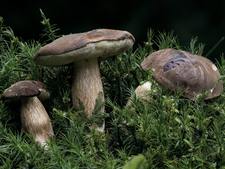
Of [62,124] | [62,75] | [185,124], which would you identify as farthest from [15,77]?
[185,124]

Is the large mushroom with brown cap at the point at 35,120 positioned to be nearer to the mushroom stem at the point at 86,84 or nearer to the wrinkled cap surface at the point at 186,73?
the mushroom stem at the point at 86,84

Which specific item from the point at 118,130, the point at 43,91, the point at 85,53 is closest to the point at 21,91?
the point at 43,91

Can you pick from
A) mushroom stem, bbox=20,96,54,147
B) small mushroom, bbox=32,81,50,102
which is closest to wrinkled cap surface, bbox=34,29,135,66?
small mushroom, bbox=32,81,50,102

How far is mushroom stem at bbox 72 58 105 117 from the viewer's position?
4.94 ft

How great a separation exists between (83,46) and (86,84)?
1.18 ft

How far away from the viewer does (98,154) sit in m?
1.14

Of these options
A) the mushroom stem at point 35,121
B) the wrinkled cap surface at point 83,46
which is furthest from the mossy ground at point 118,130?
the wrinkled cap surface at point 83,46

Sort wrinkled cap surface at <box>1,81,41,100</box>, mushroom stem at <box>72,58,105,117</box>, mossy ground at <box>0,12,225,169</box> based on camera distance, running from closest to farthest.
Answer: mossy ground at <box>0,12,225,169</box>, wrinkled cap surface at <box>1,81,41,100</box>, mushroom stem at <box>72,58,105,117</box>

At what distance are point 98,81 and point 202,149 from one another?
28.5 inches

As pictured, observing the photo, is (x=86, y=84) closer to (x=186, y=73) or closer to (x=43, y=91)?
(x=43, y=91)

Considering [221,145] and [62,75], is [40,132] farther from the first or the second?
[221,145]

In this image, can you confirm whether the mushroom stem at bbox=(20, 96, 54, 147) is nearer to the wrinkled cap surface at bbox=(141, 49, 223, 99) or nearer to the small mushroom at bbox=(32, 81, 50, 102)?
the small mushroom at bbox=(32, 81, 50, 102)

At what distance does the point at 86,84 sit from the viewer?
60.1 inches

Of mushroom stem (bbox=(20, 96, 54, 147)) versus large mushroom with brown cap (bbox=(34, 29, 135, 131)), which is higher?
large mushroom with brown cap (bbox=(34, 29, 135, 131))
